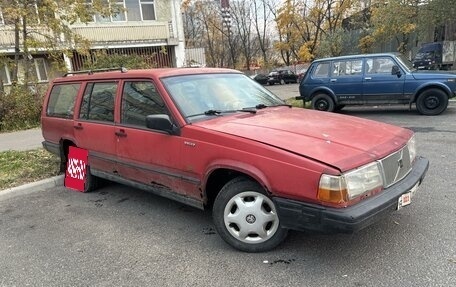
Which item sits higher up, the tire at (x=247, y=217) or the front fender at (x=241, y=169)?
the front fender at (x=241, y=169)

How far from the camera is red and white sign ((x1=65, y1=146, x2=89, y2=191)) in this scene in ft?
16.6

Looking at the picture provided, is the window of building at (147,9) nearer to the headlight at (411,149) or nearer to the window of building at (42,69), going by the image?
the window of building at (42,69)

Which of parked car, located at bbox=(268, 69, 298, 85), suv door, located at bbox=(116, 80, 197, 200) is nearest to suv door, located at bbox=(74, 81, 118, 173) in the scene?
suv door, located at bbox=(116, 80, 197, 200)

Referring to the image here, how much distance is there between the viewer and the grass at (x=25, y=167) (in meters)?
5.65

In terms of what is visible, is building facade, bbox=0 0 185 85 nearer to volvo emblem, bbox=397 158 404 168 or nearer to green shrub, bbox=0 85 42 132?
green shrub, bbox=0 85 42 132

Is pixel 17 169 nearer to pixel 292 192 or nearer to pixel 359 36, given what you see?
pixel 292 192

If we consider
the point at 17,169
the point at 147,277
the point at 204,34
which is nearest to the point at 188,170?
the point at 147,277

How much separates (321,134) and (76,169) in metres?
3.67

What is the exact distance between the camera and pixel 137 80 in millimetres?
4129

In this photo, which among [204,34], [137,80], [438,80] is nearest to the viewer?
[137,80]

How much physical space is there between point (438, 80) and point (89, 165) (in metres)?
8.51

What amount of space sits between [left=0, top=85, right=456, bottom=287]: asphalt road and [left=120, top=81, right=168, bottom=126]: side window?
3.71 feet

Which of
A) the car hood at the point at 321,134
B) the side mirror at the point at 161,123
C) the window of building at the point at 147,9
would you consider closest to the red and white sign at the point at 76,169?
the side mirror at the point at 161,123

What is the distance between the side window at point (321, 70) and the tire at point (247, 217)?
8.14 metres
